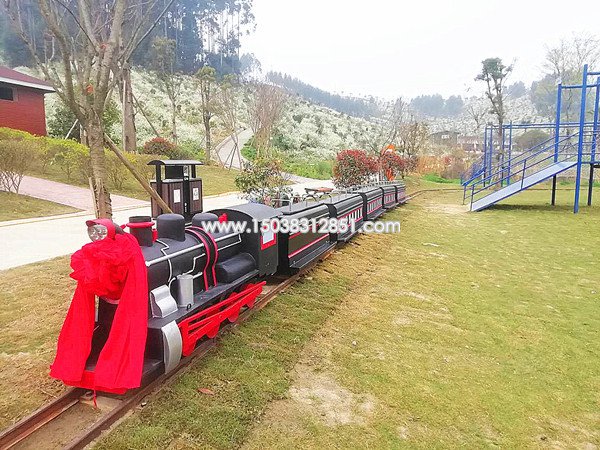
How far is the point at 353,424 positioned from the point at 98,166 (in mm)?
5058

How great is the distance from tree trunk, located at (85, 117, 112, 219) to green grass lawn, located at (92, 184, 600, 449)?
3099 millimetres

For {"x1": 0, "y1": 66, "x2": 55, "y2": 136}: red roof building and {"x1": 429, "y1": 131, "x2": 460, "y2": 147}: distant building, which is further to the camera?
{"x1": 429, "y1": 131, "x2": 460, "y2": 147}: distant building

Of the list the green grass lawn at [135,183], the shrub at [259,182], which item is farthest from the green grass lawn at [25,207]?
the shrub at [259,182]

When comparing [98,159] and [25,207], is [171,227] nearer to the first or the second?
[98,159]

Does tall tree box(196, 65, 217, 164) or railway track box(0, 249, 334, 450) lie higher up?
tall tree box(196, 65, 217, 164)

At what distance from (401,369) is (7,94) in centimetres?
2661

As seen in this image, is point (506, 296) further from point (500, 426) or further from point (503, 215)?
point (503, 215)

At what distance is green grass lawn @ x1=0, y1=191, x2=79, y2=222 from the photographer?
12663 mm

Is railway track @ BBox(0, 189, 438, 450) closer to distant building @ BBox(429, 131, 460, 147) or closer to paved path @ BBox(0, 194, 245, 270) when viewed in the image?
paved path @ BBox(0, 194, 245, 270)

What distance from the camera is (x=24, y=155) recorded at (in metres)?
14.3

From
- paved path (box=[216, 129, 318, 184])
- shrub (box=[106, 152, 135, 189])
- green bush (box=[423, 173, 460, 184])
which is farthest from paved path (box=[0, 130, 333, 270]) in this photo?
green bush (box=[423, 173, 460, 184])

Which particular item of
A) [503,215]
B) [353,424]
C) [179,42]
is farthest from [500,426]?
[179,42]

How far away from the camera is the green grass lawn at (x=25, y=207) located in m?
12.7

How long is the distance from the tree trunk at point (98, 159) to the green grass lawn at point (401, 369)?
310cm
